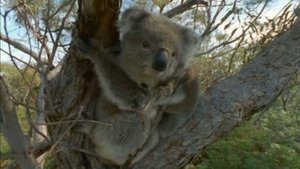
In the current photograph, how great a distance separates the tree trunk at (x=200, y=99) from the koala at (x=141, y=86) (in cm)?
7

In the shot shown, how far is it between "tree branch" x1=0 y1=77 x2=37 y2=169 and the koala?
0.86 m

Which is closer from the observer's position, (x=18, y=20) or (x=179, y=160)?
(x=179, y=160)

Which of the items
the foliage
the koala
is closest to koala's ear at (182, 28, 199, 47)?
the koala

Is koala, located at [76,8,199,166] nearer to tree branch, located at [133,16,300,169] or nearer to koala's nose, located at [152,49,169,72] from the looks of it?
koala's nose, located at [152,49,169,72]

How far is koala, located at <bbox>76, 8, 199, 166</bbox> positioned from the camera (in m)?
2.64

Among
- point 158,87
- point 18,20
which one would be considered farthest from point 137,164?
point 18,20

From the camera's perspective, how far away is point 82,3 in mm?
2314

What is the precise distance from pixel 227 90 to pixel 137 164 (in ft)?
2.02

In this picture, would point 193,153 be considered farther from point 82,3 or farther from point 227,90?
point 82,3

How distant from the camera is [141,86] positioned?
8.98 feet

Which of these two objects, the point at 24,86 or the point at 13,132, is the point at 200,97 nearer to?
the point at 13,132

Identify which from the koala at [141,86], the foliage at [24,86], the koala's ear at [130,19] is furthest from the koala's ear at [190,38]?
the foliage at [24,86]

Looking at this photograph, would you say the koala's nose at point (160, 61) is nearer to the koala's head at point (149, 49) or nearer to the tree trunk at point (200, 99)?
the koala's head at point (149, 49)

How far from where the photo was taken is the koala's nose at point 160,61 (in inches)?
101
